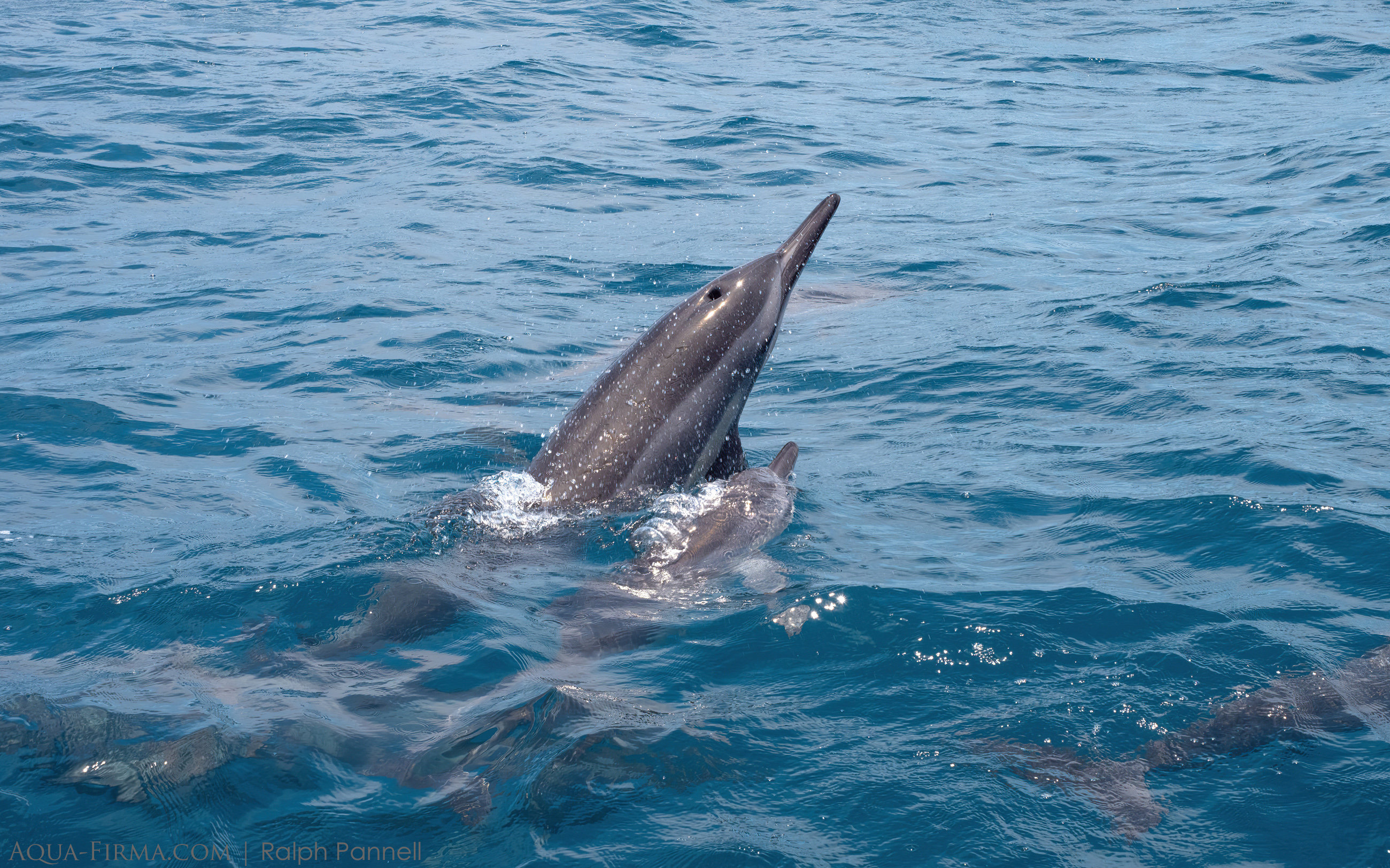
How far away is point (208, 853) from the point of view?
12.7 ft

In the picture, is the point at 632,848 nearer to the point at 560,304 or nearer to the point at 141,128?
the point at 560,304

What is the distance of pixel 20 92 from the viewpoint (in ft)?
67.0

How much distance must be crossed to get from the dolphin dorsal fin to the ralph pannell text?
3.46 m

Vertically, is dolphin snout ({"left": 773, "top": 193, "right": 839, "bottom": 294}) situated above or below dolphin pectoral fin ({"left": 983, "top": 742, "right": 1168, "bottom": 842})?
above

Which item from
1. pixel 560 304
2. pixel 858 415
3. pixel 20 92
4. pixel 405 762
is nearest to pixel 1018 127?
pixel 560 304

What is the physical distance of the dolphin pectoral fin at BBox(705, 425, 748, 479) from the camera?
697 cm

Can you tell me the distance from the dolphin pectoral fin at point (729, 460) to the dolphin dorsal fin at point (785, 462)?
207mm

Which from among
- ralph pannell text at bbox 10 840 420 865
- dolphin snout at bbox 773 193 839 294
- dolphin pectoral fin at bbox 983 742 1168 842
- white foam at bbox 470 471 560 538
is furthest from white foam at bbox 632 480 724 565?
ralph pannell text at bbox 10 840 420 865

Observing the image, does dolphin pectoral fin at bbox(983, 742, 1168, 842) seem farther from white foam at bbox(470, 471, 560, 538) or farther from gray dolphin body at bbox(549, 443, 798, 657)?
white foam at bbox(470, 471, 560, 538)

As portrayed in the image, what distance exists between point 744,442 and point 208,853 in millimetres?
5126

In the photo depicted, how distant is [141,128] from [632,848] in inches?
725

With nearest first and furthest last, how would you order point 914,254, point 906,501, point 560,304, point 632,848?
point 632,848 → point 906,501 → point 560,304 → point 914,254

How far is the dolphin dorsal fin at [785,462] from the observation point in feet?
22.5

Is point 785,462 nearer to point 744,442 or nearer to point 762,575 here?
point 762,575
